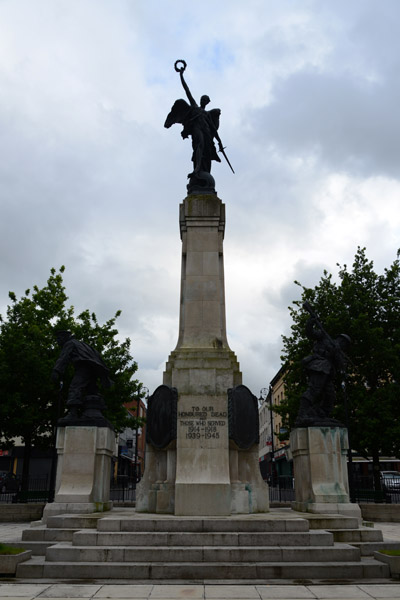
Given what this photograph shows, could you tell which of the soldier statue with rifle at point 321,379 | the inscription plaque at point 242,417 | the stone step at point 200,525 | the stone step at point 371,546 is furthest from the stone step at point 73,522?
the soldier statue with rifle at point 321,379

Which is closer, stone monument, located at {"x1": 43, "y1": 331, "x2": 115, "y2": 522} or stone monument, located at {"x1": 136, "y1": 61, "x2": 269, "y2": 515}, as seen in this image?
stone monument, located at {"x1": 136, "y1": 61, "x2": 269, "y2": 515}

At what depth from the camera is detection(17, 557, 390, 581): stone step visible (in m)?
7.95

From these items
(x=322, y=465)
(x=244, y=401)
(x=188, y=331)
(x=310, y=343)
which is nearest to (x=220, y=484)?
(x=244, y=401)

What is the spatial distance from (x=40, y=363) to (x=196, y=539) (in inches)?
719

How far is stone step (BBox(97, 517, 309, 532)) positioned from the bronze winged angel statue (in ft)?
32.0

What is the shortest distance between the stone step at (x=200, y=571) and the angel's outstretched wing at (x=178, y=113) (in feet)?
41.6

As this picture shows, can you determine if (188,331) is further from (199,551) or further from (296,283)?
(296,283)

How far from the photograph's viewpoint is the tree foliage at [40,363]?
24.8m

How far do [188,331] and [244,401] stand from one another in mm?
2476

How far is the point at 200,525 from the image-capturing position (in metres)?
9.27

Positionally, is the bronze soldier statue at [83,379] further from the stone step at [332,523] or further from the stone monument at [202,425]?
the stone step at [332,523]

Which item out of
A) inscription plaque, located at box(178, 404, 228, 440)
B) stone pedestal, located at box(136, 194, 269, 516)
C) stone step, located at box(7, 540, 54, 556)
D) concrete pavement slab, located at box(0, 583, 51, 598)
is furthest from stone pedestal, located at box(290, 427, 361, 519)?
concrete pavement slab, located at box(0, 583, 51, 598)

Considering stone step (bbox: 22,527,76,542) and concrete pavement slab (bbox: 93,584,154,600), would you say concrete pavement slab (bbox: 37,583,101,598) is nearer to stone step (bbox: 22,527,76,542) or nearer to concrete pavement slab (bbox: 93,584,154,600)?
concrete pavement slab (bbox: 93,584,154,600)

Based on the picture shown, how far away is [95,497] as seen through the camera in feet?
40.4
